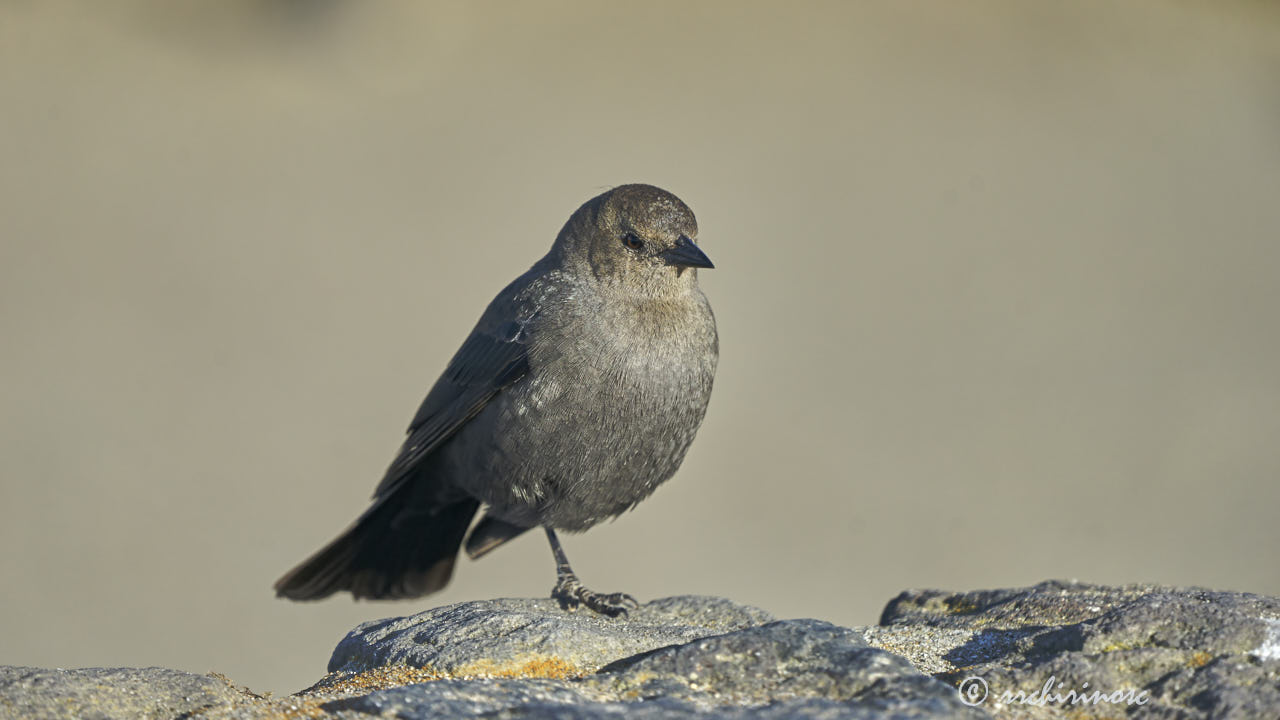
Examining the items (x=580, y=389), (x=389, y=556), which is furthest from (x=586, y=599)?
(x=389, y=556)

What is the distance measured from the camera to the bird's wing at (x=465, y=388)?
181 inches

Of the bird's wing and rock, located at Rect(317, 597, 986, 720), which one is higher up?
the bird's wing

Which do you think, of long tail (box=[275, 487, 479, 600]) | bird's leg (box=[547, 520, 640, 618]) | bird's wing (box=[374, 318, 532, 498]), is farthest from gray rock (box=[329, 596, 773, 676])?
long tail (box=[275, 487, 479, 600])

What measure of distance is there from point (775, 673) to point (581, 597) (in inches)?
93.6

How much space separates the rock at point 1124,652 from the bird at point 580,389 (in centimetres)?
136

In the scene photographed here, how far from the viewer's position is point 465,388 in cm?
481

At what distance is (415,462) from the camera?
5.00m

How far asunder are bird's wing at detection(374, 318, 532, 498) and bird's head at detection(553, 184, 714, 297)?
15.6 inches

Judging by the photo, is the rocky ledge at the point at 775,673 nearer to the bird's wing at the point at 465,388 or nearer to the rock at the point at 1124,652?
the rock at the point at 1124,652

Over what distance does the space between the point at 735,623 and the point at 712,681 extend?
156 cm

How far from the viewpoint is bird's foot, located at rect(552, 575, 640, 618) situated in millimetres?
4551

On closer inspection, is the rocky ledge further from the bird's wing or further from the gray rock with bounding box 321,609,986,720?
the bird's wing

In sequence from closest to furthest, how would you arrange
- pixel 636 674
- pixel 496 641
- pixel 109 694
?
pixel 636 674
pixel 109 694
pixel 496 641

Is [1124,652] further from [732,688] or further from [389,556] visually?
[389,556]
